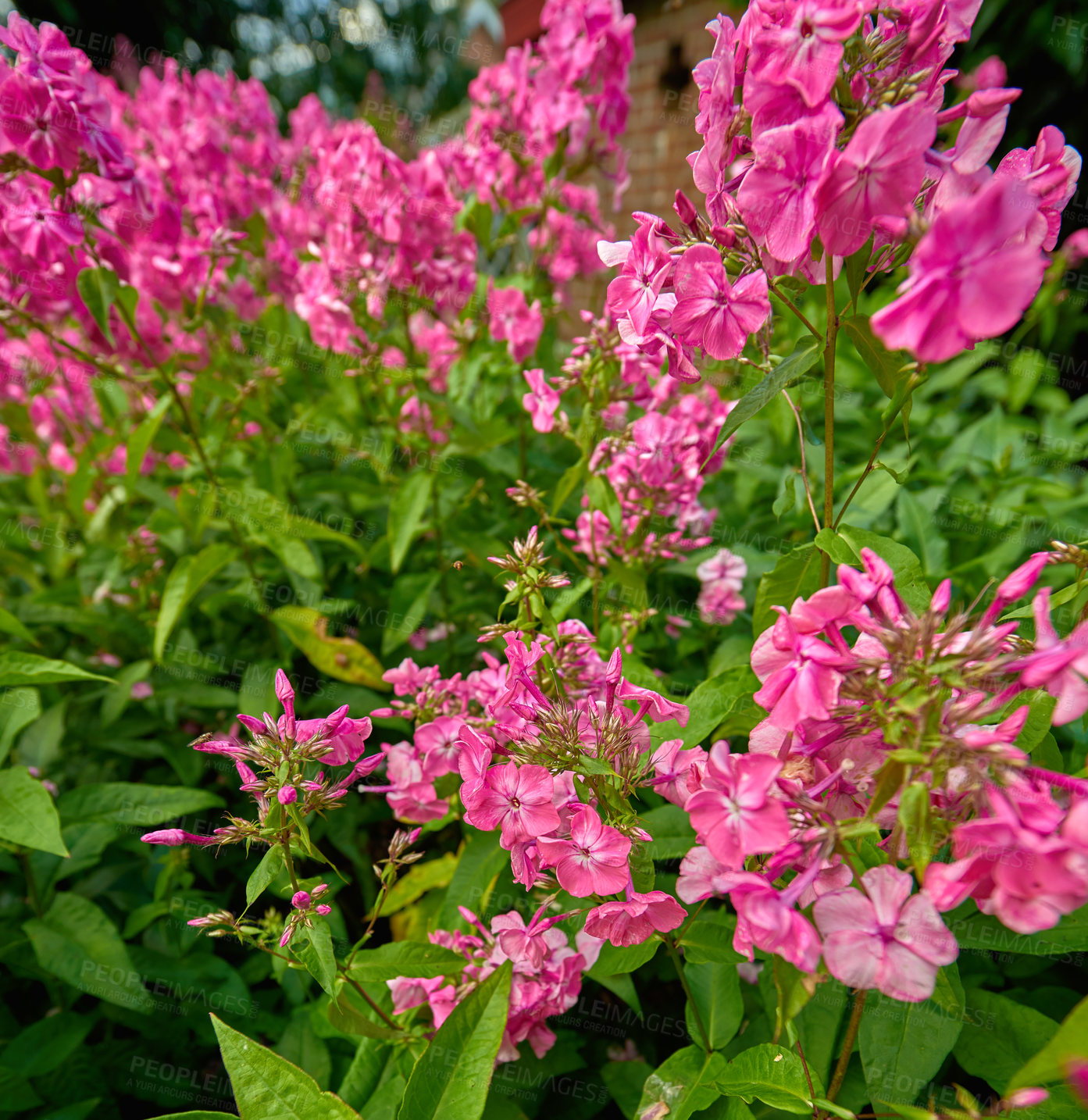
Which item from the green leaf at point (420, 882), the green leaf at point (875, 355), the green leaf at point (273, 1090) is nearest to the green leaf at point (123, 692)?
the green leaf at point (420, 882)

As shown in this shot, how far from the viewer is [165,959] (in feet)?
5.19

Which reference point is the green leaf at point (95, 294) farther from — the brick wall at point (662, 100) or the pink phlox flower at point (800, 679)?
the brick wall at point (662, 100)

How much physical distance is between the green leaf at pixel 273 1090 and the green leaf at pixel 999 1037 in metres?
0.88

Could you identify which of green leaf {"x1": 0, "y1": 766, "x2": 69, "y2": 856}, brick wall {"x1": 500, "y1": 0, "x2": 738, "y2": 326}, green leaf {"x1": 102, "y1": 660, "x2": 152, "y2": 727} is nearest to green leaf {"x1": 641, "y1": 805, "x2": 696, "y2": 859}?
green leaf {"x1": 0, "y1": 766, "x2": 69, "y2": 856}

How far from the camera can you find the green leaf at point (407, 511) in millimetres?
1818

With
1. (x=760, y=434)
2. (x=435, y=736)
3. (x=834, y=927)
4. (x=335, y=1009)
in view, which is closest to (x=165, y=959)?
(x=335, y=1009)

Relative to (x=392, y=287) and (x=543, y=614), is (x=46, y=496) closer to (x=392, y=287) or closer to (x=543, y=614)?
(x=392, y=287)

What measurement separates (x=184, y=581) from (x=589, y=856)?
4.61 ft

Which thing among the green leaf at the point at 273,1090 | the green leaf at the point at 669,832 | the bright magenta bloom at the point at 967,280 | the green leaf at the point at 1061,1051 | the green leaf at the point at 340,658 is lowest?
the green leaf at the point at 273,1090

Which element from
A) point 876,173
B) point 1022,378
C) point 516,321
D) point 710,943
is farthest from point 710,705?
point 1022,378

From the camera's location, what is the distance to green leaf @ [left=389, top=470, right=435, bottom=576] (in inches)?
71.6

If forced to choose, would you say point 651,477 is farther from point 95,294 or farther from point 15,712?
point 15,712

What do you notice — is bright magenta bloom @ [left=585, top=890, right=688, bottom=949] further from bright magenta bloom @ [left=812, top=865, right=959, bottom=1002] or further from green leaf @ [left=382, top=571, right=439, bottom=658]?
green leaf @ [left=382, top=571, right=439, bottom=658]

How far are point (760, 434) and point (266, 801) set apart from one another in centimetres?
214
